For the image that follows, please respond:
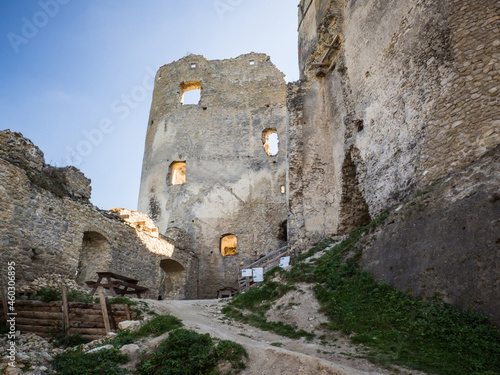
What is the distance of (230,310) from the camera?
900 cm

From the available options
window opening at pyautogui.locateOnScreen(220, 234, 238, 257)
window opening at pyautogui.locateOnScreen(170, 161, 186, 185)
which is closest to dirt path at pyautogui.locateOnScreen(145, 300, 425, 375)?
window opening at pyautogui.locateOnScreen(220, 234, 238, 257)

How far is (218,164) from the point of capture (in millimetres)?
21953

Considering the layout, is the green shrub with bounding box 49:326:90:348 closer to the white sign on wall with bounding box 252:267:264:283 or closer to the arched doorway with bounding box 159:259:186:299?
the white sign on wall with bounding box 252:267:264:283

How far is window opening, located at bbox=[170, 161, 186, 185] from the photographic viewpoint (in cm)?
2240

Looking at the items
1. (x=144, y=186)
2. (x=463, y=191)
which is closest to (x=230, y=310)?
(x=463, y=191)

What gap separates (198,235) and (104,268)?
7.85 meters

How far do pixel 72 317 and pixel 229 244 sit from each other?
1390cm

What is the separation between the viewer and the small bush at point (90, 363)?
525 cm

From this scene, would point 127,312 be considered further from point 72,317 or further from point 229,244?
point 229,244

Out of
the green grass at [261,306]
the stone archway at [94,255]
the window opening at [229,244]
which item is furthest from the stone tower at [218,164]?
the green grass at [261,306]

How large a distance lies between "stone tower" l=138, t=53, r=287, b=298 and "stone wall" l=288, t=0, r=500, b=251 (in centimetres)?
754

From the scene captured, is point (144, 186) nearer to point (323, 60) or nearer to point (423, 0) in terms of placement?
point (323, 60)

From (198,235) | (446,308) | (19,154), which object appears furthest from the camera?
(198,235)

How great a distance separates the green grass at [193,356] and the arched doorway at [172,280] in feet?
38.8
